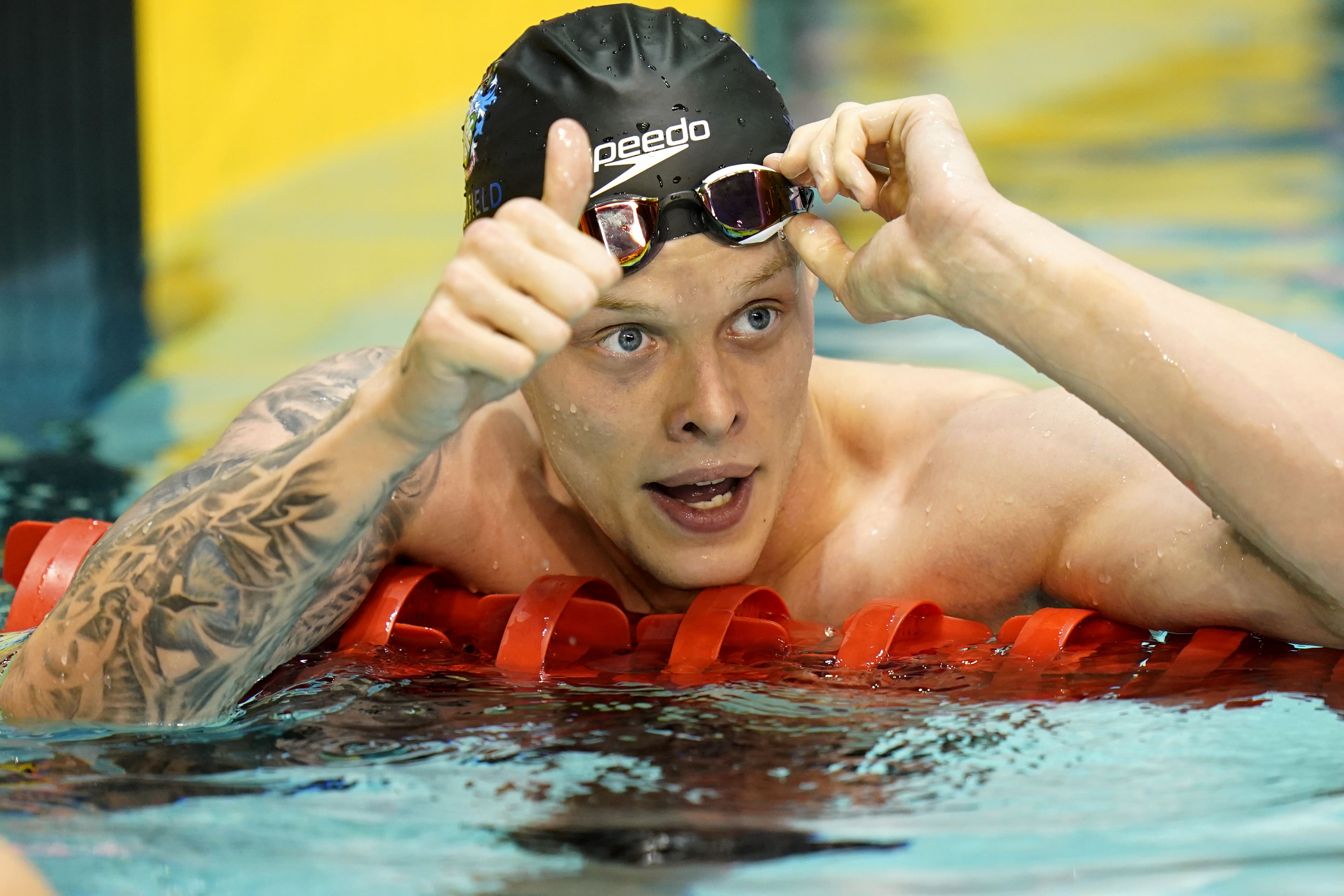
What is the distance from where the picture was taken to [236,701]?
6.16 feet

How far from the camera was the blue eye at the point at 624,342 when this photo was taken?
205 cm

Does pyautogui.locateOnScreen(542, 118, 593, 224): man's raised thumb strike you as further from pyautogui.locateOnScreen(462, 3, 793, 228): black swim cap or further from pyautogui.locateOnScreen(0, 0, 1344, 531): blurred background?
pyautogui.locateOnScreen(0, 0, 1344, 531): blurred background

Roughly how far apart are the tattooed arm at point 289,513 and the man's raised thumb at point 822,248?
588 mm

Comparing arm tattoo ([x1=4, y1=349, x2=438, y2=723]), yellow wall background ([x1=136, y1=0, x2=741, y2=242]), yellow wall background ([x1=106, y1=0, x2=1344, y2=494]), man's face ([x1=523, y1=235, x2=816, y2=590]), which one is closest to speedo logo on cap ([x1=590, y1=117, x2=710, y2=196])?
man's face ([x1=523, y1=235, x2=816, y2=590])

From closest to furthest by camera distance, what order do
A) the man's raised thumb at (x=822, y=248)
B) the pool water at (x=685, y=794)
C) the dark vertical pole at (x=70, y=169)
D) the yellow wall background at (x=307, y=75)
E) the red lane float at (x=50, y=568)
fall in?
the pool water at (x=685, y=794), the man's raised thumb at (x=822, y=248), the red lane float at (x=50, y=568), the dark vertical pole at (x=70, y=169), the yellow wall background at (x=307, y=75)

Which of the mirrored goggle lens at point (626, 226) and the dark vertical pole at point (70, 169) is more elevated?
the dark vertical pole at point (70, 169)

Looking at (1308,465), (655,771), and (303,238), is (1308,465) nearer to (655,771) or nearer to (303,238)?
(655,771)

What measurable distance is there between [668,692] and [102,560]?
80 cm

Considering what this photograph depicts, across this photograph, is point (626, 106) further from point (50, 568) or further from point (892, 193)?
point (50, 568)

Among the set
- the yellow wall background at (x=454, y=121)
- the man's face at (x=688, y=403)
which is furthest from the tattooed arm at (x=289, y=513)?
the yellow wall background at (x=454, y=121)

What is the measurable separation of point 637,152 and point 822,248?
309mm

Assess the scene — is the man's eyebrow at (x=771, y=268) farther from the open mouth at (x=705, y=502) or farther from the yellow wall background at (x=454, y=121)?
the yellow wall background at (x=454, y=121)

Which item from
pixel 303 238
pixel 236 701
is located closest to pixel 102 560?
pixel 236 701

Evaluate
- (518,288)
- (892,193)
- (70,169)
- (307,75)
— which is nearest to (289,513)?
(518,288)
